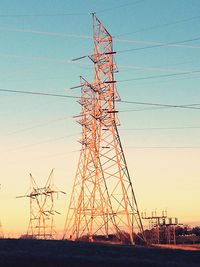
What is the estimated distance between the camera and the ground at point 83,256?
2750 centimetres

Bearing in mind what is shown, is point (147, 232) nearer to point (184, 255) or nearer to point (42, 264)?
point (184, 255)

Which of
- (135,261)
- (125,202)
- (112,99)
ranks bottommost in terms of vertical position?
(135,261)

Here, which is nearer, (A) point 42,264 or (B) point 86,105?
(A) point 42,264

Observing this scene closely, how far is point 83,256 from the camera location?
31.1 m

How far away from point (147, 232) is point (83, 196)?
41.1 meters

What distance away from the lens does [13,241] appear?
36562 mm

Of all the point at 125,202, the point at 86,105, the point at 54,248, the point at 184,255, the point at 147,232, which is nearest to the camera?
the point at 54,248

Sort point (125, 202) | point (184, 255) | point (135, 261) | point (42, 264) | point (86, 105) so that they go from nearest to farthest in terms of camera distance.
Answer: point (42, 264)
point (135, 261)
point (184, 255)
point (125, 202)
point (86, 105)

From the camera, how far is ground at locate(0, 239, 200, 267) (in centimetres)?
2750

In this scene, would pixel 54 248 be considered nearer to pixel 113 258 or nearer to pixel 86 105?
pixel 113 258

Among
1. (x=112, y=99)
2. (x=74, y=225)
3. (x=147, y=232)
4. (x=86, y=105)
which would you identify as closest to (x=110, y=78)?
(x=112, y=99)

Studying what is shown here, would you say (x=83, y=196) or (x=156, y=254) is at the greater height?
(x=83, y=196)

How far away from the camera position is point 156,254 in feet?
118

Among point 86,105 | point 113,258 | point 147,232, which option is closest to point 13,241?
point 113,258
